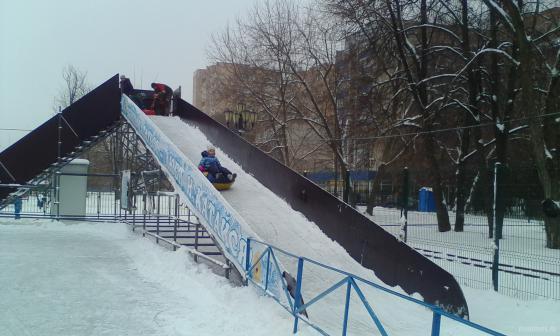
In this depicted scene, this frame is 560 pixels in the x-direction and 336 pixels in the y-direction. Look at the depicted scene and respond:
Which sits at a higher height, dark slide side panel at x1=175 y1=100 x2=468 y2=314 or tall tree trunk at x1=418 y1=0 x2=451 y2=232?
tall tree trunk at x1=418 y1=0 x2=451 y2=232

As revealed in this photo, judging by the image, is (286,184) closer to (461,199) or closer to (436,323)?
(461,199)

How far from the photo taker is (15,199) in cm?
1714

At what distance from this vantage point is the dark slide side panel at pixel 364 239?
893 cm

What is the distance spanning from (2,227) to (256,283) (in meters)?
13.8

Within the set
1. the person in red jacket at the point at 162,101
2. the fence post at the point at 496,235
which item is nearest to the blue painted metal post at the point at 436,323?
the fence post at the point at 496,235

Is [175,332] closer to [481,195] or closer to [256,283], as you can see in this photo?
[256,283]

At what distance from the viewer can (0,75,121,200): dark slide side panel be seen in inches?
670

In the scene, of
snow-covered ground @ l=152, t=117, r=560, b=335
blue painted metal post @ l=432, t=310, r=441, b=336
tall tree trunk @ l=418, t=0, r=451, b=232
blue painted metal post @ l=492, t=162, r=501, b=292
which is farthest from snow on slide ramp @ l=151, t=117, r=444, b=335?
tall tree trunk @ l=418, t=0, r=451, b=232

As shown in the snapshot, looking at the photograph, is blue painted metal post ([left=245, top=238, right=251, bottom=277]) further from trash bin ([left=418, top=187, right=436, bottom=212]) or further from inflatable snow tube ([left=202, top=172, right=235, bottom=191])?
trash bin ([left=418, top=187, right=436, bottom=212])

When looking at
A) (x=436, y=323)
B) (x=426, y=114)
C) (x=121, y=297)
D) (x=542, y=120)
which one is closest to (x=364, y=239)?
(x=121, y=297)

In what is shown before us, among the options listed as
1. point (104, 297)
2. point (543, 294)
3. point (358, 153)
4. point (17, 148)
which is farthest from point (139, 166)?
point (543, 294)

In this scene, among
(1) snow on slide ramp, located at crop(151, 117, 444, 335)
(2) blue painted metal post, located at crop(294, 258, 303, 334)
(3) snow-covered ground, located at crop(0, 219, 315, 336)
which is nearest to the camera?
(2) blue painted metal post, located at crop(294, 258, 303, 334)

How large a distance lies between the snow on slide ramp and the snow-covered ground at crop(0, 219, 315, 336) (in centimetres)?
111

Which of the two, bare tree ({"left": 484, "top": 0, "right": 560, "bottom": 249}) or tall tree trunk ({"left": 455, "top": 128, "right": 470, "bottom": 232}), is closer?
bare tree ({"left": 484, "top": 0, "right": 560, "bottom": 249})
